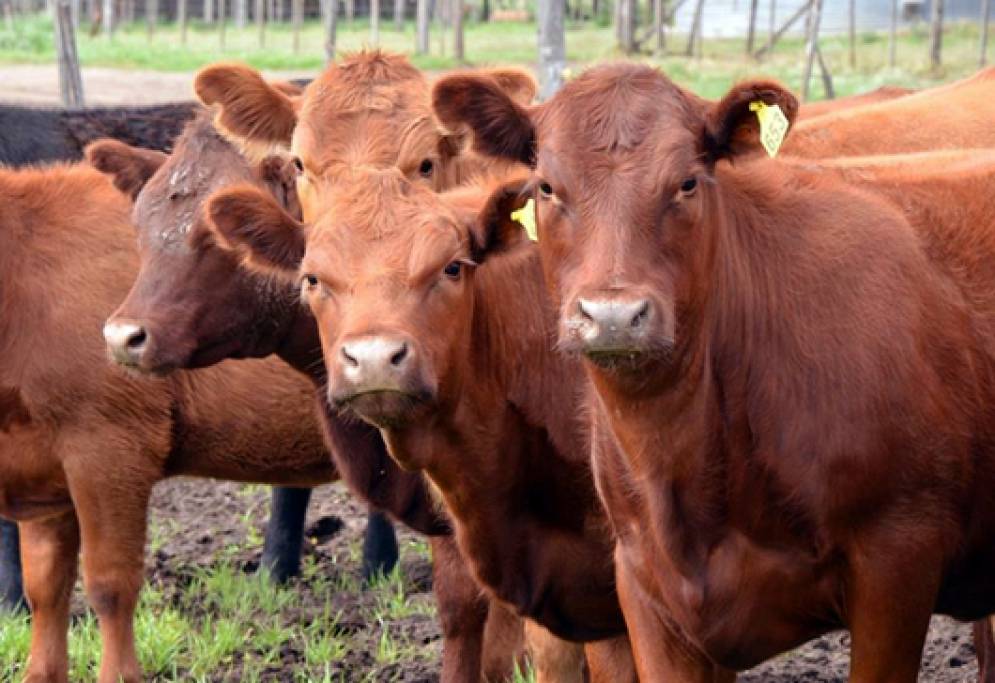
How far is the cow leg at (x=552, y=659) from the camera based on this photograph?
6102 millimetres

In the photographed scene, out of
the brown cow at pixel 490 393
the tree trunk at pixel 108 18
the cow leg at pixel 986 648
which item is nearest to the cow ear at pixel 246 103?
the brown cow at pixel 490 393

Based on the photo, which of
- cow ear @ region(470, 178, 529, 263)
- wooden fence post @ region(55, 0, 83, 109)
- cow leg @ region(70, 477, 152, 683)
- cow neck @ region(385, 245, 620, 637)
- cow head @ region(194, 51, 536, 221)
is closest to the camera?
cow ear @ region(470, 178, 529, 263)

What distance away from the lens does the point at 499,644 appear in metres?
6.47

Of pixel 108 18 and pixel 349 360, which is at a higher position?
pixel 349 360

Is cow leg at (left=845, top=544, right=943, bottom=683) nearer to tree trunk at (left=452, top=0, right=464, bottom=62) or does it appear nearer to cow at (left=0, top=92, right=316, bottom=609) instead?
cow at (left=0, top=92, right=316, bottom=609)

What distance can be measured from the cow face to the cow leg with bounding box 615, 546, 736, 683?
0.79 metres

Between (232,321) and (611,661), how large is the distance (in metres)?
1.79

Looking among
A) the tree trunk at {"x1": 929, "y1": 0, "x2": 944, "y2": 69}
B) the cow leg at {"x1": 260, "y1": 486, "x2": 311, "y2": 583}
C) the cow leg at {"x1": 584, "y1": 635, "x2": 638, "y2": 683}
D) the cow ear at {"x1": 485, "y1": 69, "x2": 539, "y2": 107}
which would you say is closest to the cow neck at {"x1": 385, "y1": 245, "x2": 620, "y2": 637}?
the cow leg at {"x1": 584, "y1": 635, "x2": 638, "y2": 683}

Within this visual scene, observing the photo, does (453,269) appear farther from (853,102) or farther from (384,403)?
(853,102)

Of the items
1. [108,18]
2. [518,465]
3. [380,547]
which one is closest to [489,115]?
[518,465]

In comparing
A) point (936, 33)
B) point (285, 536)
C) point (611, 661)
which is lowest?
point (285, 536)

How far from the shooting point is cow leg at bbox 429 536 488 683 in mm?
6023

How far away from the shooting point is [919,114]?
8.61 meters

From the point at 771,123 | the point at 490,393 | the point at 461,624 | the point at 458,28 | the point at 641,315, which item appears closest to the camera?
the point at 641,315
